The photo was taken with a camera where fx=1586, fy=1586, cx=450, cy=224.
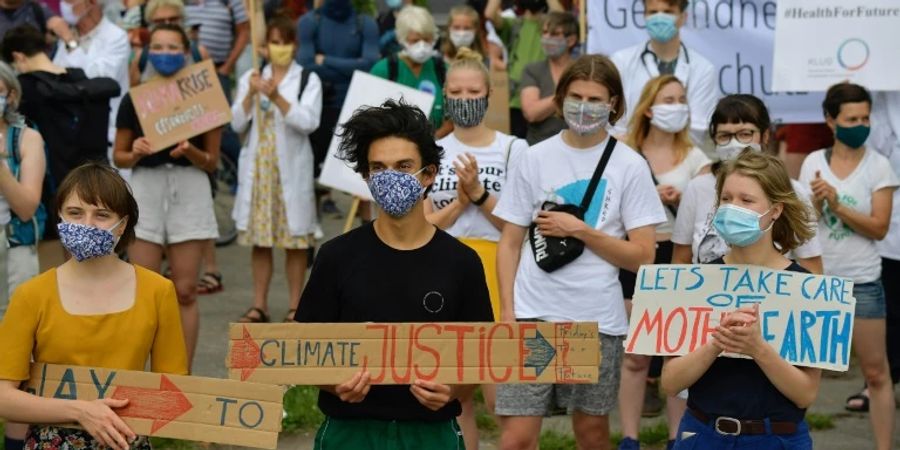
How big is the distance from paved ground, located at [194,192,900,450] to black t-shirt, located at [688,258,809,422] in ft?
0.13

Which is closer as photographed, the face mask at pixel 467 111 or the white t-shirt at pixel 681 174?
the face mask at pixel 467 111

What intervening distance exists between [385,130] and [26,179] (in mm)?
2951

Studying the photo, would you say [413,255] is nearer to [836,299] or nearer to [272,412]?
[272,412]

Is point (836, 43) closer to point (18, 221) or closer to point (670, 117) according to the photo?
point (670, 117)

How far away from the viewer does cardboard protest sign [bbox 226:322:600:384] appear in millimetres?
4738

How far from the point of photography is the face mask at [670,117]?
7.83m

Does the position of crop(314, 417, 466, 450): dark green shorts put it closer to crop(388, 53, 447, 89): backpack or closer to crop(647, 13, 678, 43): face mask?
crop(647, 13, 678, 43): face mask

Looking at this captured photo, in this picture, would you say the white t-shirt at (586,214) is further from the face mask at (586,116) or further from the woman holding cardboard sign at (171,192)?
the woman holding cardboard sign at (171,192)

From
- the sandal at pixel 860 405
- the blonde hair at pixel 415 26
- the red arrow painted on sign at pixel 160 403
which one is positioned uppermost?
the blonde hair at pixel 415 26

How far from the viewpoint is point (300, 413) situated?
829 centimetres

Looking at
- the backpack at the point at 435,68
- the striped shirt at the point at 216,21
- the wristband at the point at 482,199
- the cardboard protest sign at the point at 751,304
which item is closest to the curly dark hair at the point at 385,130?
the cardboard protest sign at the point at 751,304

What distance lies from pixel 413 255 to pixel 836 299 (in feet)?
4.56

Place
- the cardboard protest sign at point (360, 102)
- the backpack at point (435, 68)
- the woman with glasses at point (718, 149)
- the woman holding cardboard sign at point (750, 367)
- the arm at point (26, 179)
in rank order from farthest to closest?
the backpack at point (435, 68)
the cardboard protest sign at point (360, 102)
the arm at point (26, 179)
the woman with glasses at point (718, 149)
the woman holding cardboard sign at point (750, 367)

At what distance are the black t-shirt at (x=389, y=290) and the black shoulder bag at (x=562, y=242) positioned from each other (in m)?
1.51
